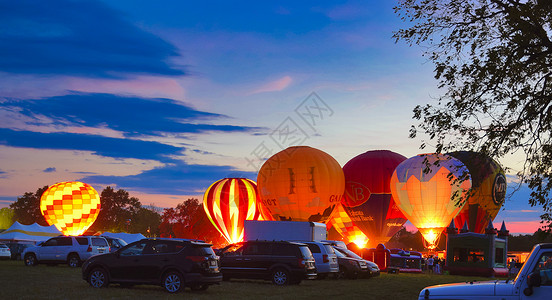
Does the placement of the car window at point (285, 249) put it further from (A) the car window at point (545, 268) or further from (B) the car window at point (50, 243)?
(A) the car window at point (545, 268)

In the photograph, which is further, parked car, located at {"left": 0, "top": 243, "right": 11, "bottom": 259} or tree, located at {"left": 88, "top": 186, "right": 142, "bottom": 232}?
tree, located at {"left": 88, "top": 186, "right": 142, "bottom": 232}

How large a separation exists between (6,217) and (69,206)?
9521 centimetres

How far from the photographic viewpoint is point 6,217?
506 feet

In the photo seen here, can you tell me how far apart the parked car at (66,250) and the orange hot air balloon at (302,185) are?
88.1 ft

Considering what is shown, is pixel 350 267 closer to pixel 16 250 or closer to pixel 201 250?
pixel 201 250

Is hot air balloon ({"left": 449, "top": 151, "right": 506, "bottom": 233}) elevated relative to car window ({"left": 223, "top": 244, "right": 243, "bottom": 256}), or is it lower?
elevated

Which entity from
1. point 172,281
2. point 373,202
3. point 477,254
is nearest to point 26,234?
point 373,202

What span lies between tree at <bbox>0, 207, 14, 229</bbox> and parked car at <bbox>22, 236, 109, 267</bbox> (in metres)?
115

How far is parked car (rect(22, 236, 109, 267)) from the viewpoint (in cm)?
3709

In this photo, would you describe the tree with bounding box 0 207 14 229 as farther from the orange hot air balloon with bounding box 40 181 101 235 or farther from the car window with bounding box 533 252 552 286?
the car window with bounding box 533 252 552 286

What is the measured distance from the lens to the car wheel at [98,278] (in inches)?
858

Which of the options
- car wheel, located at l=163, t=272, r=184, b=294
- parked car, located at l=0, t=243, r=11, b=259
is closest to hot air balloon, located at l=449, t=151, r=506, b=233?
parked car, located at l=0, t=243, r=11, b=259

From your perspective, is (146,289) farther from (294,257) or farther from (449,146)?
(449,146)

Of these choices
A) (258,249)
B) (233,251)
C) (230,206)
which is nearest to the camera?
(258,249)
